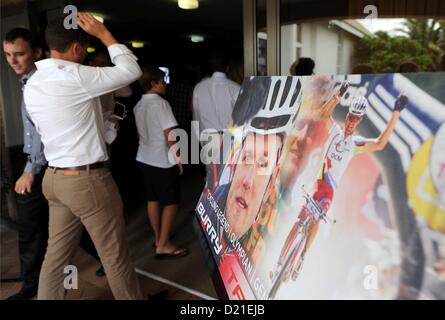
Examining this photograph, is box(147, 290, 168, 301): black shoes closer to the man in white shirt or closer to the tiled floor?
the tiled floor

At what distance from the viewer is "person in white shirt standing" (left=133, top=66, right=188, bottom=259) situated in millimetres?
2518

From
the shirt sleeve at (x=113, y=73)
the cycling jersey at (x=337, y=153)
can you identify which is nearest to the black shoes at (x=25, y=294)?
the shirt sleeve at (x=113, y=73)

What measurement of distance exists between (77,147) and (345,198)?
1.34 metres

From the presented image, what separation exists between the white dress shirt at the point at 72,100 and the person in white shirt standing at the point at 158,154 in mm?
774

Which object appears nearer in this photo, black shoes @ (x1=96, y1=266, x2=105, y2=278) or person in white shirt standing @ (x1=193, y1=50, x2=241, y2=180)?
black shoes @ (x1=96, y1=266, x2=105, y2=278)

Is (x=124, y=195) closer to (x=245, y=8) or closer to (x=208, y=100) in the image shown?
(x=208, y=100)

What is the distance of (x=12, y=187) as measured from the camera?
3.43 m

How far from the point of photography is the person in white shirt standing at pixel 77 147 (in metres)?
1.63

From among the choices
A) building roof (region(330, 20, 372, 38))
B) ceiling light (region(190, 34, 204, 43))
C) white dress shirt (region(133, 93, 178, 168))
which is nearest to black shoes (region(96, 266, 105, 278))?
white dress shirt (region(133, 93, 178, 168))

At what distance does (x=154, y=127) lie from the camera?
2562 millimetres

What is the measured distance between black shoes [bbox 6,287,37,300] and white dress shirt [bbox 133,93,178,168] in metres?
1.08

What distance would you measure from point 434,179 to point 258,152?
1.82 ft

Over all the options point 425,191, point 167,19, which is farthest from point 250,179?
point 167,19

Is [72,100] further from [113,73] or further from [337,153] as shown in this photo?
[337,153]
